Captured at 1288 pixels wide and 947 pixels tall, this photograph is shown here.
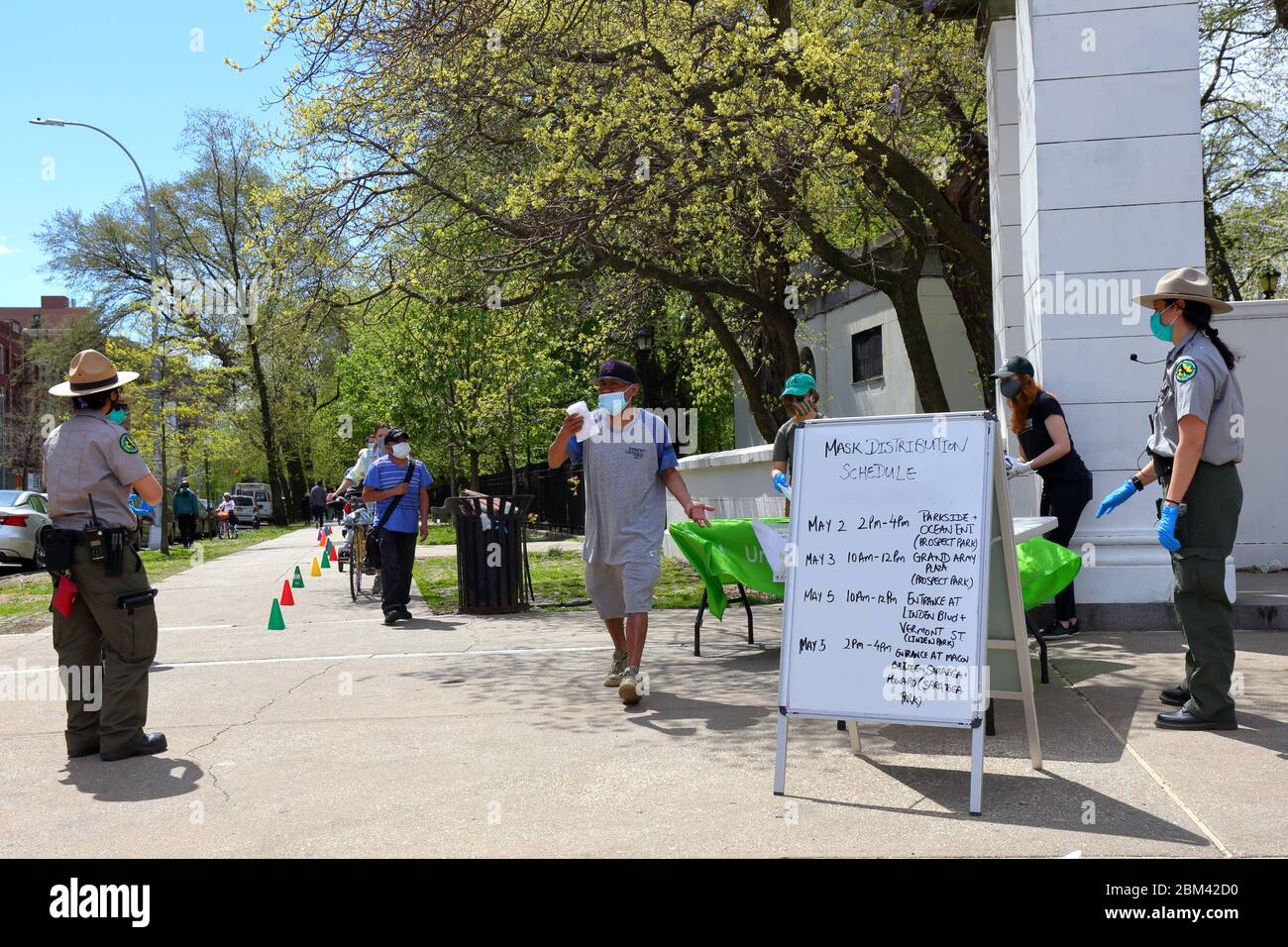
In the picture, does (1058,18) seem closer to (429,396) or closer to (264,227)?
(264,227)

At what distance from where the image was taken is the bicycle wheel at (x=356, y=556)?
14547 millimetres

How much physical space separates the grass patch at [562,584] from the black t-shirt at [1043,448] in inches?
131

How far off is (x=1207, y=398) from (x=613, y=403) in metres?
3.16

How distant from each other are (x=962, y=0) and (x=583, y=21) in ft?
13.2

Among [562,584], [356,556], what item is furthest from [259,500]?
[562,584]

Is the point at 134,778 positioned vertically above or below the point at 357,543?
below

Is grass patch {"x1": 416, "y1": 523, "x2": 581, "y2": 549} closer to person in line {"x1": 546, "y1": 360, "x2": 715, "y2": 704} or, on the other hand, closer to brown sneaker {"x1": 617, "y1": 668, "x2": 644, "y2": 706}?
person in line {"x1": 546, "y1": 360, "x2": 715, "y2": 704}

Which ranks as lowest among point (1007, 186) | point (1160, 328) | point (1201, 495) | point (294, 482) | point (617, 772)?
point (617, 772)

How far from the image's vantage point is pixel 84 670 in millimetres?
6039

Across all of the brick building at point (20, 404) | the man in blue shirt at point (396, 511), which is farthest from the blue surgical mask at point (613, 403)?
the brick building at point (20, 404)

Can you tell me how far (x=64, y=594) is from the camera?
5949mm

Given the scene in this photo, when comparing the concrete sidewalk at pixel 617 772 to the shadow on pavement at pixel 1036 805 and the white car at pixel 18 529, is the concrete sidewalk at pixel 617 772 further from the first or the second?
the white car at pixel 18 529

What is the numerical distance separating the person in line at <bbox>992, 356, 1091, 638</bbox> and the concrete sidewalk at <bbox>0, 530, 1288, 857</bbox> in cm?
41

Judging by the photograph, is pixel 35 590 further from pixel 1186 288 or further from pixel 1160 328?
pixel 1186 288
